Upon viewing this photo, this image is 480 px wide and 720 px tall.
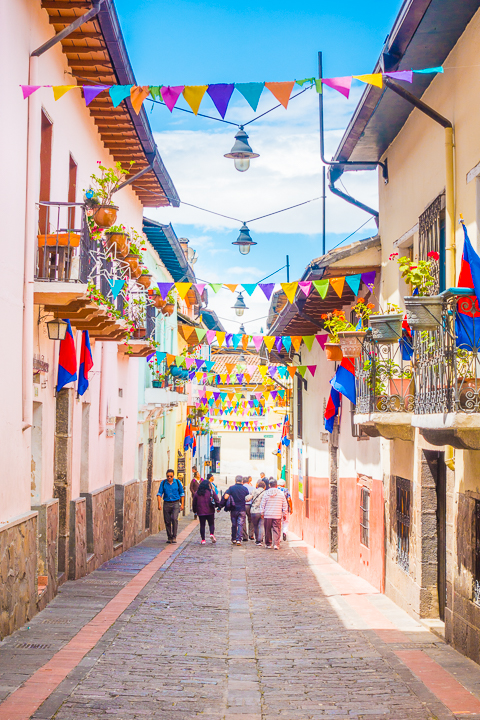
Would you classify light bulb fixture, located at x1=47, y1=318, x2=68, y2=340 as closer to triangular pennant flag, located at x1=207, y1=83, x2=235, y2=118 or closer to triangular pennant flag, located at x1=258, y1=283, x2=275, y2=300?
triangular pennant flag, located at x1=207, y1=83, x2=235, y2=118

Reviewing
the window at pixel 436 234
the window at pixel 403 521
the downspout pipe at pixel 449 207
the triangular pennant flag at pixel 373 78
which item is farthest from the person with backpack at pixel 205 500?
the triangular pennant flag at pixel 373 78

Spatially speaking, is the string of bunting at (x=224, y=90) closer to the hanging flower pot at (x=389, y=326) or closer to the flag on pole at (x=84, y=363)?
the hanging flower pot at (x=389, y=326)

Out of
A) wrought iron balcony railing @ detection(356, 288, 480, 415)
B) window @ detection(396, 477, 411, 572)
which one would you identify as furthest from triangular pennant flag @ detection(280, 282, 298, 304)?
wrought iron balcony railing @ detection(356, 288, 480, 415)

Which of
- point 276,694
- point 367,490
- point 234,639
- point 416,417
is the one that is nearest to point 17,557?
point 234,639

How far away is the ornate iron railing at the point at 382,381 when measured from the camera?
10.1 m

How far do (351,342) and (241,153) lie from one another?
134 inches

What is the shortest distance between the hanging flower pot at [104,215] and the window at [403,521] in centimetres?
550

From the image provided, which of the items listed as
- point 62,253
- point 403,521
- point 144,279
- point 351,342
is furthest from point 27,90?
point 403,521

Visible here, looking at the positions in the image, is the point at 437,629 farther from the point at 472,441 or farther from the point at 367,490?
the point at 367,490

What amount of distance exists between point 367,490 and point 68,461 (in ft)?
17.6

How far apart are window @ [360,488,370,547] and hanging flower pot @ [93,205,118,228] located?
21.9ft

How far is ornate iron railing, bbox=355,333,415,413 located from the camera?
10.1 meters

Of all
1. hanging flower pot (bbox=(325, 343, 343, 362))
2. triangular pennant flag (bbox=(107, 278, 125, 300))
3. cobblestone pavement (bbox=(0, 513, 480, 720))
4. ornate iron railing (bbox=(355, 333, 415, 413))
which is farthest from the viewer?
triangular pennant flag (bbox=(107, 278, 125, 300))

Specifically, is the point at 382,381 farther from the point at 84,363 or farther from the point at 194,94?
the point at 84,363
